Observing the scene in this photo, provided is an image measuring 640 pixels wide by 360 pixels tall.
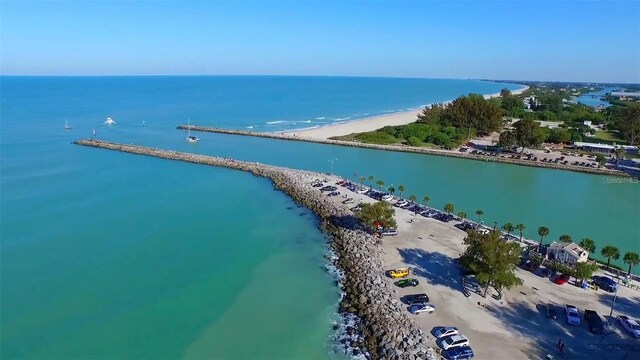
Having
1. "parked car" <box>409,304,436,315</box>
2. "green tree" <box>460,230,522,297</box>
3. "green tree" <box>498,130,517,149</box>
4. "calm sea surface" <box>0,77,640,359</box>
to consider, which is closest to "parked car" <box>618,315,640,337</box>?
"green tree" <box>460,230,522,297</box>

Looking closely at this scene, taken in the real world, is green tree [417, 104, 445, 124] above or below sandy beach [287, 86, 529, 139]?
above

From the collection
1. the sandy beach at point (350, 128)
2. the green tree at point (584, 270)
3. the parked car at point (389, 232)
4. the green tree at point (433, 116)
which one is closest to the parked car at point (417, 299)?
the parked car at point (389, 232)

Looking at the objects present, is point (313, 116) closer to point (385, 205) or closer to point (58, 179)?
point (58, 179)

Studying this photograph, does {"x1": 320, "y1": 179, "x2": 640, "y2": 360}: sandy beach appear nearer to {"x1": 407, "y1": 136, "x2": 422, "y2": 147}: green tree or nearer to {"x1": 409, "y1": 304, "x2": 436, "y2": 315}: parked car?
{"x1": 409, "y1": 304, "x2": 436, "y2": 315}: parked car

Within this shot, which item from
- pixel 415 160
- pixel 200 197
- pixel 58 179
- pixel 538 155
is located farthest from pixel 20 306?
pixel 538 155

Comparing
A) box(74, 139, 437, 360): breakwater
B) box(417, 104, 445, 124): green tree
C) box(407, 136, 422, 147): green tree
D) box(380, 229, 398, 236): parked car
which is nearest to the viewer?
box(74, 139, 437, 360): breakwater

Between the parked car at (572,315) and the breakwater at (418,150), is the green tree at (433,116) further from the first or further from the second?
the parked car at (572,315)

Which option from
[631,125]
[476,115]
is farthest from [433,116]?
[631,125]
